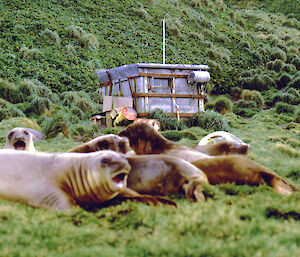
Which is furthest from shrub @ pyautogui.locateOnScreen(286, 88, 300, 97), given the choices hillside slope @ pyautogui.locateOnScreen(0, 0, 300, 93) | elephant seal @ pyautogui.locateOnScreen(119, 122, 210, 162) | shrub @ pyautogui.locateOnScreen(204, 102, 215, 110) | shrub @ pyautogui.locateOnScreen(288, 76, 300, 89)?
elephant seal @ pyautogui.locateOnScreen(119, 122, 210, 162)

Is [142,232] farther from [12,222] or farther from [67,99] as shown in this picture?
[67,99]

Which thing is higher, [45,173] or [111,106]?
[45,173]

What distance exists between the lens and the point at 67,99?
18781 mm

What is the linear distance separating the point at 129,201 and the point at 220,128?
11065 mm

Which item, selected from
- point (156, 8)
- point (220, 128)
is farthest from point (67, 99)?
point (156, 8)

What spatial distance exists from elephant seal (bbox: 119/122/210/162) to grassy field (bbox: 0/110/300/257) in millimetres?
1470

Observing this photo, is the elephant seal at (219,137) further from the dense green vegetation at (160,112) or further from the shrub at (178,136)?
the shrub at (178,136)

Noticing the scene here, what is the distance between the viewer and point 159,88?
1524 centimetres

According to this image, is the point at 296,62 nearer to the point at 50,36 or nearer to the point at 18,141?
the point at 50,36

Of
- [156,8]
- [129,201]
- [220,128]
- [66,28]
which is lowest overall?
[220,128]

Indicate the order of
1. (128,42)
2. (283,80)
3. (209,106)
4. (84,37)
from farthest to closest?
(128,42)
(283,80)
(84,37)
(209,106)

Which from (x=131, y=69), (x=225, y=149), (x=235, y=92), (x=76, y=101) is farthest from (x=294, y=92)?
(x=225, y=149)

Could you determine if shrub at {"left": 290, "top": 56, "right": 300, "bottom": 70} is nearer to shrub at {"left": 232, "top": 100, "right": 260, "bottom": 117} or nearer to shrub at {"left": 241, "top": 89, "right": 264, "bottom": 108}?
shrub at {"left": 241, "top": 89, "right": 264, "bottom": 108}

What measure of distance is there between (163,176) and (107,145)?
4.80ft
